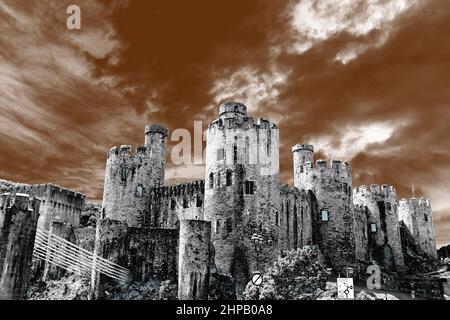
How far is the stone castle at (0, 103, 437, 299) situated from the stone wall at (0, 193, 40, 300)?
7.45 metres

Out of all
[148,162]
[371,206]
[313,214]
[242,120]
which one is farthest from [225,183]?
[371,206]

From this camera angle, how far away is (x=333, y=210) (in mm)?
45656

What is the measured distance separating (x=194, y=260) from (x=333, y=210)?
17.8m

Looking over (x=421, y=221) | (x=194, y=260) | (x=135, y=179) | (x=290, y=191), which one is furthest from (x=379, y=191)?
(x=194, y=260)

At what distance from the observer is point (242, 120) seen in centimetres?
3988

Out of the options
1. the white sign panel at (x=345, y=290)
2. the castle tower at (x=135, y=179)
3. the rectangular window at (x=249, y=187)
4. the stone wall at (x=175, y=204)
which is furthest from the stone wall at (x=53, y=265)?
the white sign panel at (x=345, y=290)

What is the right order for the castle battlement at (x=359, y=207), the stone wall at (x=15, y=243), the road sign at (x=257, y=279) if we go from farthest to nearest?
the castle battlement at (x=359, y=207)
the road sign at (x=257, y=279)
the stone wall at (x=15, y=243)

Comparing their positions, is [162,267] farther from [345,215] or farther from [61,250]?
[345,215]

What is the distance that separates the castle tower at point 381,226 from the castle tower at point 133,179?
2192cm

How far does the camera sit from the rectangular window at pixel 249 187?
37781mm

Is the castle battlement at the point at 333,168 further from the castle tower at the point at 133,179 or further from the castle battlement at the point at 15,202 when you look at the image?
the castle battlement at the point at 15,202

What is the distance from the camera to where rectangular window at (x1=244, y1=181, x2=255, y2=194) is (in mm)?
37781

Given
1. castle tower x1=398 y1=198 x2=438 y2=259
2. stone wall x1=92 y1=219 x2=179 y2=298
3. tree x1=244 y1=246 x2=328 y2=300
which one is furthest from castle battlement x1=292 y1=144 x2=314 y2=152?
castle tower x1=398 y1=198 x2=438 y2=259

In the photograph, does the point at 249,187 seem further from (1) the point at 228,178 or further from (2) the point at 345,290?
(2) the point at 345,290
